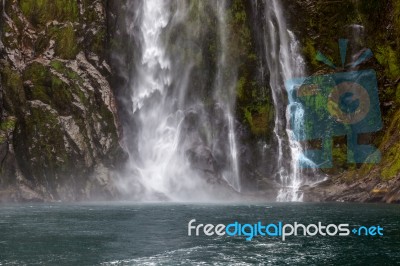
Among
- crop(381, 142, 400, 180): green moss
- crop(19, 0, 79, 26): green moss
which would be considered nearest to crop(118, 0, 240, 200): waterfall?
crop(19, 0, 79, 26): green moss

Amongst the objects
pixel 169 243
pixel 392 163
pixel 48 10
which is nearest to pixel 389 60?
pixel 392 163

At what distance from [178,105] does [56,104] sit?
1537 centimetres

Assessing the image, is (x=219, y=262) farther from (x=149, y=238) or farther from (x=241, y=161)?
(x=241, y=161)

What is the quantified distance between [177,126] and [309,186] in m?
18.2

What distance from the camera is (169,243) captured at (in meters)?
25.0

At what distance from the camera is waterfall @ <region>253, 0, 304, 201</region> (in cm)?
6216

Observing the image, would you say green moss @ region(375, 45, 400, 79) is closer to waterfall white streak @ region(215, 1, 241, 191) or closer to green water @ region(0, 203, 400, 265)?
waterfall white streak @ region(215, 1, 241, 191)

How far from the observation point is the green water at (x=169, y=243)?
70.0ft

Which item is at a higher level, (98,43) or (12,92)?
(98,43)

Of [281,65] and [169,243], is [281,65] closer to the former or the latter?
[281,65]

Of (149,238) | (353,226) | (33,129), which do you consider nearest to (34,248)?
(149,238)

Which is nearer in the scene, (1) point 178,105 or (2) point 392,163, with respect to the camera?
(2) point 392,163

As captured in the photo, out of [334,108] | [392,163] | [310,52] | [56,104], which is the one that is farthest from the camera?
[310,52]

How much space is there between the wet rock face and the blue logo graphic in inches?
934
